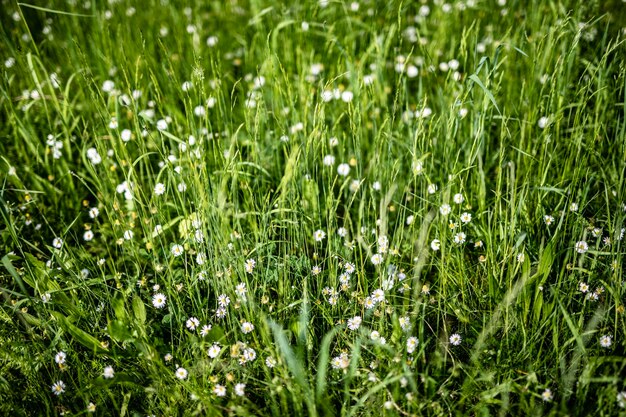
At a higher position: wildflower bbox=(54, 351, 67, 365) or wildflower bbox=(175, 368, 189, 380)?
wildflower bbox=(54, 351, 67, 365)

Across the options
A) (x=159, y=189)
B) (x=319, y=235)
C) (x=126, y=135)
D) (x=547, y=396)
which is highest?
(x=126, y=135)

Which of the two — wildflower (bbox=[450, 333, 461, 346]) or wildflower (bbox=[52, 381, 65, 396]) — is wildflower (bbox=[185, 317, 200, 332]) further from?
wildflower (bbox=[450, 333, 461, 346])

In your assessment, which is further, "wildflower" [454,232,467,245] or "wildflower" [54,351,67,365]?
"wildflower" [454,232,467,245]

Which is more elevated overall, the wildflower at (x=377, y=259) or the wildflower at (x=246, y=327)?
the wildflower at (x=377, y=259)

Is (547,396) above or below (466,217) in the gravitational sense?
below

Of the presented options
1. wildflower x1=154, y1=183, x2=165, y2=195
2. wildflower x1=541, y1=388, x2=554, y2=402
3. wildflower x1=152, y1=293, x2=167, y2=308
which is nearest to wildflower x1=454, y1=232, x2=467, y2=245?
wildflower x1=541, y1=388, x2=554, y2=402

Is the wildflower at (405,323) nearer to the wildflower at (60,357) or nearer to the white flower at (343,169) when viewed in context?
the white flower at (343,169)

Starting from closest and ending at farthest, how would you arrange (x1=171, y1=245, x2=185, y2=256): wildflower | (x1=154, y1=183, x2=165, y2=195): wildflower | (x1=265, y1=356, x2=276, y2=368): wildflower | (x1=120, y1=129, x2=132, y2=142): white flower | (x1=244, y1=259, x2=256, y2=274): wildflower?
(x1=265, y1=356, x2=276, y2=368): wildflower < (x1=244, y1=259, x2=256, y2=274): wildflower < (x1=171, y1=245, x2=185, y2=256): wildflower < (x1=154, y1=183, x2=165, y2=195): wildflower < (x1=120, y1=129, x2=132, y2=142): white flower

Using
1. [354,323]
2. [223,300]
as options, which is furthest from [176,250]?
[354,323]

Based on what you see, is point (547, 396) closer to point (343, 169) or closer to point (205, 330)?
point (205, 330)

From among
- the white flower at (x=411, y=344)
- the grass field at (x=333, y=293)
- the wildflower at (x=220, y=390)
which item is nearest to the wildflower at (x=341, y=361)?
the grass field at (x=333, y=293)

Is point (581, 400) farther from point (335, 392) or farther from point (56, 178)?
point (56, 178)

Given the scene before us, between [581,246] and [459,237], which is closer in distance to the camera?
[581,246]

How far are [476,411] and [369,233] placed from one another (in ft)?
2.36
